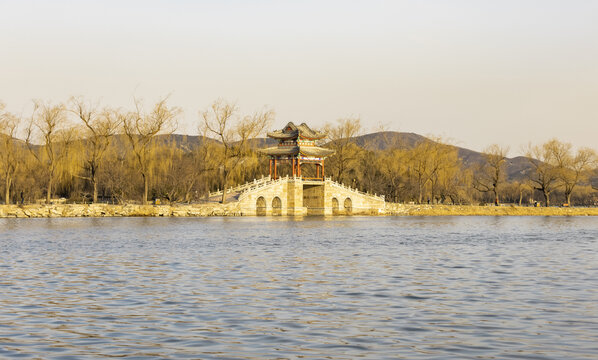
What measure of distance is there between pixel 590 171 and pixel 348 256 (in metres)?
71.4

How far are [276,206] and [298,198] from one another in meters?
2.58

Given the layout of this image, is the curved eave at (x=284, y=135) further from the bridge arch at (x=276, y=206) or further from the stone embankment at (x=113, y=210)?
the stone embankment at (x=113, y=210)

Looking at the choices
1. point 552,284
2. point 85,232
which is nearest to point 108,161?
point 85,232

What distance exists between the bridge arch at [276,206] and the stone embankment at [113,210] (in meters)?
6.81

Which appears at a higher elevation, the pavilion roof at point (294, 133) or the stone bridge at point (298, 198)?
the pavilion roof at point (294, 133)

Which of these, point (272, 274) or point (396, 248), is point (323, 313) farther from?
point (396, 248)

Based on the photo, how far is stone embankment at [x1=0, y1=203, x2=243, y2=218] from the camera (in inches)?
2160

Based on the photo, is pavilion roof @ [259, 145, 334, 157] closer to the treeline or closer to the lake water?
the treeline

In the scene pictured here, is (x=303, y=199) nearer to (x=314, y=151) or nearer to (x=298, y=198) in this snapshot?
(x=314, y=151)

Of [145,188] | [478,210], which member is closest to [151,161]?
[145,188]

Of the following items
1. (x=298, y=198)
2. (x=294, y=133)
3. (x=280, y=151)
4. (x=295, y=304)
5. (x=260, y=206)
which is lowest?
(x=295, y=304)

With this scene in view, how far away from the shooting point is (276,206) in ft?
238

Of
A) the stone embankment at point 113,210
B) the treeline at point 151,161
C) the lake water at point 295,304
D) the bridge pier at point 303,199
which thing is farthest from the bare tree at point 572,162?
the lake water at point 295,304

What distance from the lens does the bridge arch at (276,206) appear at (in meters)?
70.9
